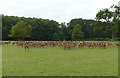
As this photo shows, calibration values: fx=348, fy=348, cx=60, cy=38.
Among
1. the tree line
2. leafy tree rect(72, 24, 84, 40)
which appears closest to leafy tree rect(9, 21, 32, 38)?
the tree line

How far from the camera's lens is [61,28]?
90.3 metres

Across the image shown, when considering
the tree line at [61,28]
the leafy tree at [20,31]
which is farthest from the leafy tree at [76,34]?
the leafy tree at [20,31]

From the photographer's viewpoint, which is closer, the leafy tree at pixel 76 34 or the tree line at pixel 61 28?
the tree line at pixel 61 28

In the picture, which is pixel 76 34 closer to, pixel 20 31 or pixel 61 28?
pixel 61 28

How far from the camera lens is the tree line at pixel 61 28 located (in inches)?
2859

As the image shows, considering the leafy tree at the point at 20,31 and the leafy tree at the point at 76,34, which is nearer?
the leafy tree at the point at 20,31

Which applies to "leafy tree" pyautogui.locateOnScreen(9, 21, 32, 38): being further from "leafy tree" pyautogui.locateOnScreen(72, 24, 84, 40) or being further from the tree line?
"leafy tree" pyautogui.locateOnScreen(72, 24, 84, 40)

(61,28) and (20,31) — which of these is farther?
(61,28)

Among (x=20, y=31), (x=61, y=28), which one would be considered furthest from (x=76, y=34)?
(x=20, y=31)

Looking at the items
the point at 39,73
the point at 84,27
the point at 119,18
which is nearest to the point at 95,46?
the point at 39,73

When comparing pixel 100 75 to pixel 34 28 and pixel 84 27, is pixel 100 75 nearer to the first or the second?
pixel 34 28

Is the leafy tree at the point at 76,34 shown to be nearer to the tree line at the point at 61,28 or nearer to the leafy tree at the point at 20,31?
the tree line at the point at 61,28

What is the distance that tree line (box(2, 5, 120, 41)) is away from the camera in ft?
238

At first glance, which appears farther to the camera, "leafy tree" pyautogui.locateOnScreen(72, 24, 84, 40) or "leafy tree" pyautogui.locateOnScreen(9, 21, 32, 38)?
"leafy tree" pyautogui.locateOnScreen(72, 24, 84, 40)
